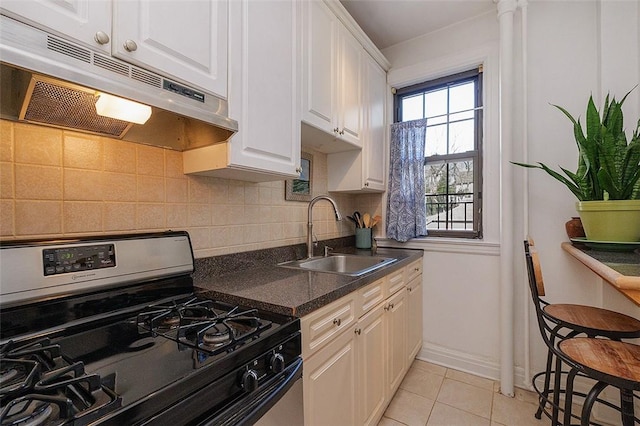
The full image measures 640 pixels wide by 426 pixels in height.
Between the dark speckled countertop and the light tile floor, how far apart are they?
0.87 meters

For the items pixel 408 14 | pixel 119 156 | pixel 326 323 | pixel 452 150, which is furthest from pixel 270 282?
pixel 408 14

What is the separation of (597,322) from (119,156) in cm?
211

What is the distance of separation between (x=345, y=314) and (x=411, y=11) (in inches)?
85.2

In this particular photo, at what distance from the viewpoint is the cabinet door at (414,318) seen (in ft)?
6.75

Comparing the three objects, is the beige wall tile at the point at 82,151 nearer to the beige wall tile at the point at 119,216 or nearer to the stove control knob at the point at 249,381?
the beige wall tile at the point at 119,216

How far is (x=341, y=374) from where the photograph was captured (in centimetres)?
121

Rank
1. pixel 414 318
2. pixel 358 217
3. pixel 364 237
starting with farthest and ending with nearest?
pixel 358 217, pixel 364 237, pixel 414 318

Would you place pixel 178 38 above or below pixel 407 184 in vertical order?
above

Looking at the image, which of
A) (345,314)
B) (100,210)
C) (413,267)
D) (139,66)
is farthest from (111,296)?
(413,267)

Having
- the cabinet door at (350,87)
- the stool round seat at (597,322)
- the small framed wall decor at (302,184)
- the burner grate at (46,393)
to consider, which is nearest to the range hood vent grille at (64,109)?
the burner grate at (46,393)

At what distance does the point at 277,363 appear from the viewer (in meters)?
0.82

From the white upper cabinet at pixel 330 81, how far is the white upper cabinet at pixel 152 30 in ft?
1.85

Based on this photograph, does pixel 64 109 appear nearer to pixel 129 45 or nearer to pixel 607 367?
pixel 129 45

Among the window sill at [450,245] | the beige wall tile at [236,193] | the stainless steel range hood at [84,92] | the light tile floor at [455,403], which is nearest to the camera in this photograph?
the stainless steel range hood at [84,92]
